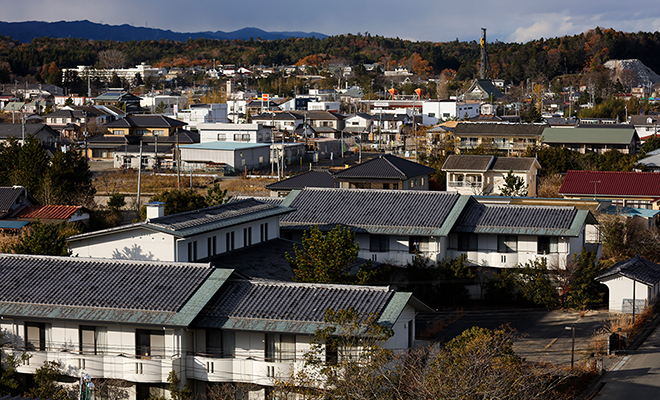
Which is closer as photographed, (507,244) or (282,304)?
(282,304)

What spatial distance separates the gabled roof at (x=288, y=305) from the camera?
11.7 meters

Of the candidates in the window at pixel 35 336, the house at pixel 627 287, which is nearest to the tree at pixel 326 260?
the window at pixel 35 336

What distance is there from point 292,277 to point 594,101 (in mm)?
71357

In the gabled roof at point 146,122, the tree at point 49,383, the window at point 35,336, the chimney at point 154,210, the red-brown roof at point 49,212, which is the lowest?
the tree at point 49,383

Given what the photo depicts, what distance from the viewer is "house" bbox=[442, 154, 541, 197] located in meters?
34.2

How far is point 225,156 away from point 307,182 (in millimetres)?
16515

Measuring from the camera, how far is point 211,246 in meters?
17.2

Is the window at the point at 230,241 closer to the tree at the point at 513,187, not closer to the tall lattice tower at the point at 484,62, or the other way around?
the tree at the point at 513,187

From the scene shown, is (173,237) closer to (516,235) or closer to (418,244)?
(418,244)

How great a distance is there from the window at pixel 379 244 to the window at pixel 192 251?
17.4ft

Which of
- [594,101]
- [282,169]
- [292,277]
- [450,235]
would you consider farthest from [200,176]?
[594,101]

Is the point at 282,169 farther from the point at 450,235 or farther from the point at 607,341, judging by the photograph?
the point at 607,341

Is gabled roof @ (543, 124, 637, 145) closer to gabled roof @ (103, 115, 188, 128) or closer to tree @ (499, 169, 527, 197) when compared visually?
tree @ (499, 169, 527, 197)

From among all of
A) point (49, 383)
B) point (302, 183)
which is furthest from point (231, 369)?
point (302, 183)
